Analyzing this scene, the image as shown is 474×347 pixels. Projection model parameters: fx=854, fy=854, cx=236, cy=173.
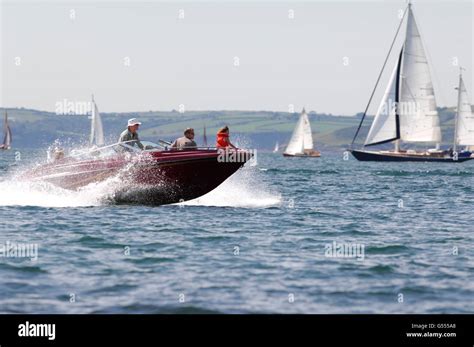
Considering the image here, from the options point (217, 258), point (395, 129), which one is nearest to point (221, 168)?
point (217, 258)

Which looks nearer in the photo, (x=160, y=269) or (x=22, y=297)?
(x=22, y=297)

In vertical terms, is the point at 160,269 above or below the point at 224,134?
below

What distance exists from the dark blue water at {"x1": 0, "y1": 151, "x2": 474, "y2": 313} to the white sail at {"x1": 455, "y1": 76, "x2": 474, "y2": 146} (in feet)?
283

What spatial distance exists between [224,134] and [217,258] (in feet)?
29.0

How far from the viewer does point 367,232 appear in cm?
1983

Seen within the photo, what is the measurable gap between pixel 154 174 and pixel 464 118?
303ft

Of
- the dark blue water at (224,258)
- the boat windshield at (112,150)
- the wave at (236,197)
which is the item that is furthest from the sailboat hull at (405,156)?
the boat windshield at (112,150)

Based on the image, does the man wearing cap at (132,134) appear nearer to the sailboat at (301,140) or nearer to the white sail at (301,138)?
the sailboat at (301,140)

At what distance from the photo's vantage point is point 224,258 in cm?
1525

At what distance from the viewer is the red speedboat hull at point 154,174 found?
23.4m

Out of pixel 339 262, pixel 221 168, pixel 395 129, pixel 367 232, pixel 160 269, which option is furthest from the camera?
pixel 395 129

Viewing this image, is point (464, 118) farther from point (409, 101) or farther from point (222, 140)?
point (222, 140)

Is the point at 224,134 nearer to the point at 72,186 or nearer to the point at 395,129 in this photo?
the point at 72,186
